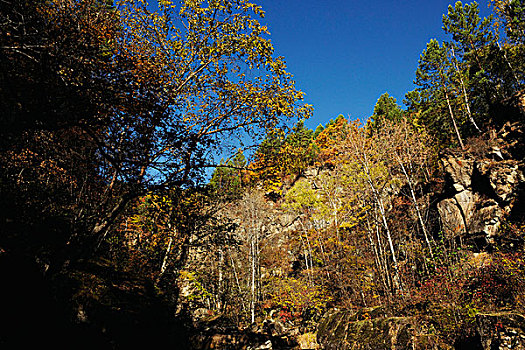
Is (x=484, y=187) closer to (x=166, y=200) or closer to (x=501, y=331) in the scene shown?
(x=501, y=331)

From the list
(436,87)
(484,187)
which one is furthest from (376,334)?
(436,87)

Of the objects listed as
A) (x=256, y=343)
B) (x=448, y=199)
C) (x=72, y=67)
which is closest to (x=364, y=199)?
(x=448, y=199)

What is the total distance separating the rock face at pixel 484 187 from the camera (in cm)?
1397

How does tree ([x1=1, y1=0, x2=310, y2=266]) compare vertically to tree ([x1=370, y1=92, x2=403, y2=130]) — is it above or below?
below

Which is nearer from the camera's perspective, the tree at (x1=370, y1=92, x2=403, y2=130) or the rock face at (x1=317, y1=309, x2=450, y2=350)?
the rock face at (x1=317, y1=309, x2=450, y2=350)

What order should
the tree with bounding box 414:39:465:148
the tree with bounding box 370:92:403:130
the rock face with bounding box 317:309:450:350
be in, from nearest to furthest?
the rock face with bounding box 317:309:450:350, the tree with bounding box 414:39:465:148, the tree with bounding box 370:92:403:130

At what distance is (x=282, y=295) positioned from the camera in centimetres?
1838

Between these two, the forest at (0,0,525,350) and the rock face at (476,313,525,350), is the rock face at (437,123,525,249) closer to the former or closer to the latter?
the forest at (0,0,525,350)

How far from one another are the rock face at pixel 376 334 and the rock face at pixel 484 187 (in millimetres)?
8011

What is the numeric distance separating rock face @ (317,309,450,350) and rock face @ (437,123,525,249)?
8.01 m

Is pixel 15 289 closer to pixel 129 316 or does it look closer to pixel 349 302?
pixel 129 316

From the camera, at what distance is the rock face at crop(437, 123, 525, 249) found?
550 inches

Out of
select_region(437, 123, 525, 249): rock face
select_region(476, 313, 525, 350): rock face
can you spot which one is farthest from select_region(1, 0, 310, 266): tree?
select_region(437, 123, 525, 249): rock face

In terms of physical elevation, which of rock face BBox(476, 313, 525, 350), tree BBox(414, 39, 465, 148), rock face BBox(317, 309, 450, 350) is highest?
tree BBox(414, 39, 465, 148)
